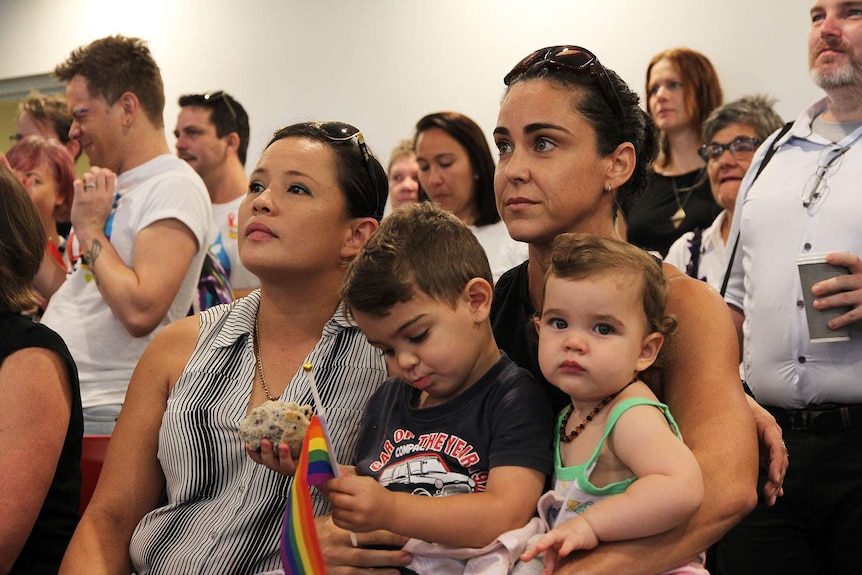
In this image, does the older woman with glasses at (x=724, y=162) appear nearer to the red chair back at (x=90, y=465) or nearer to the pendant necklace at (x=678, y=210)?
the pendant necklace at (x=678, y=210)

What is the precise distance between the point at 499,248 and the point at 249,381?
7.78ft

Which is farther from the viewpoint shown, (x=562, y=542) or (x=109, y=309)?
(x=109, y=309)

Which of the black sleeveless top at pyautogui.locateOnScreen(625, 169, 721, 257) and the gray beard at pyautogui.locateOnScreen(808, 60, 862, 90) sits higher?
the gray beard at pyautogui.locateOnScreen(808, 60, 862, 90)

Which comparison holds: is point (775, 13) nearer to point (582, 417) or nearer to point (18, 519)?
point (582, 417)

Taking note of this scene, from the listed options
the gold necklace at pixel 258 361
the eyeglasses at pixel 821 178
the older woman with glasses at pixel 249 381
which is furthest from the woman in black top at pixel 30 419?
the eyeglasses at pixel 821 178

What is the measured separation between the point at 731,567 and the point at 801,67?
254 centimetres

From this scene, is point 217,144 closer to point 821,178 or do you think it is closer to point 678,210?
point 678,210

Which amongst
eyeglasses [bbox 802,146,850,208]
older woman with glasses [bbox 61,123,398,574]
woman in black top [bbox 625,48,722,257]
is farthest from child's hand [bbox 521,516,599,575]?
woman in black top [bbox 625,48,722,257]

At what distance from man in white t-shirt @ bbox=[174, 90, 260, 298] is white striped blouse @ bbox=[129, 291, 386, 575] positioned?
2.50 meters

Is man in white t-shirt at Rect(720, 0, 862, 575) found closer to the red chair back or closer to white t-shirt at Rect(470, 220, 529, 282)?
white t-shirt at Rect(470, 220, 529, 282)

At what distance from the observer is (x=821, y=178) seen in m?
→ 2.78

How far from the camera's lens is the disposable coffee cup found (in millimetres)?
2420

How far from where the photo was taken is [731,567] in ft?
9.20

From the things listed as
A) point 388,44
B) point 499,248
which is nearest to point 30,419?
point 499,248
